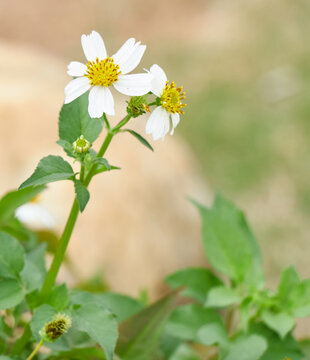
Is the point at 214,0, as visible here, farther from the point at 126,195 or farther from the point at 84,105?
the point at 84,105

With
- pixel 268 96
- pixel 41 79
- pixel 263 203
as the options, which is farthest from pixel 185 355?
pixel 268 96

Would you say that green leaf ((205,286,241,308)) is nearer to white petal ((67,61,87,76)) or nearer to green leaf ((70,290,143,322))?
green leaf ((70,290,143,322))

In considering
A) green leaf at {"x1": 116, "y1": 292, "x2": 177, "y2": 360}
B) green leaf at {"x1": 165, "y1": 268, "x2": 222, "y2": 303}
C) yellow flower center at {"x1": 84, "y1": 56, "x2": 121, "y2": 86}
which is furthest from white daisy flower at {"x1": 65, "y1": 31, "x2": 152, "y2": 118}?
green leaf at {"x1": 165, "y1": 268, "x2": 222, "y2": 303}

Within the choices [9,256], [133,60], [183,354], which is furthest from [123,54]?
[183,354]

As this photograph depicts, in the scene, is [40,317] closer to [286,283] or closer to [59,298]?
[59,298]

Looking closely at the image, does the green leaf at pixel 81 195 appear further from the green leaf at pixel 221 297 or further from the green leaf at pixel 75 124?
the green leaf at pixel 221 297

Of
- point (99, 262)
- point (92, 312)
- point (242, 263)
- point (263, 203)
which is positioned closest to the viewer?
point (92, 312)
